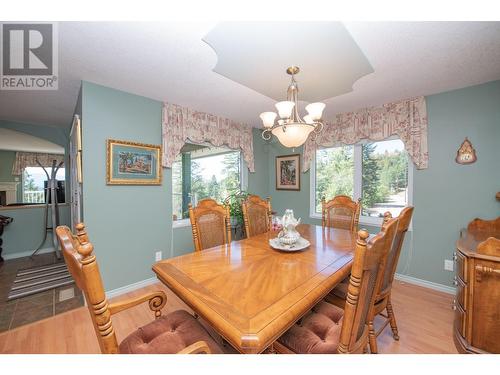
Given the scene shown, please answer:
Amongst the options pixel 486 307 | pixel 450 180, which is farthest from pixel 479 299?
pixel 450 180

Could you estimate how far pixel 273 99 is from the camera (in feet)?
8.69

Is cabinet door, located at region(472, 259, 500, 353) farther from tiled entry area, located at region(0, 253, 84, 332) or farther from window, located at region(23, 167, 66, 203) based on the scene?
window, located at region(23, 167, 66, 203)

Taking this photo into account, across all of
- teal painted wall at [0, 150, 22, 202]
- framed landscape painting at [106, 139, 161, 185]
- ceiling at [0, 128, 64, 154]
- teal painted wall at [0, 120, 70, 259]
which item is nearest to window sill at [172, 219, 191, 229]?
framed landscape painting at [106, 139, 161, 185]

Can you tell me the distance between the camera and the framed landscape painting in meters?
2.37

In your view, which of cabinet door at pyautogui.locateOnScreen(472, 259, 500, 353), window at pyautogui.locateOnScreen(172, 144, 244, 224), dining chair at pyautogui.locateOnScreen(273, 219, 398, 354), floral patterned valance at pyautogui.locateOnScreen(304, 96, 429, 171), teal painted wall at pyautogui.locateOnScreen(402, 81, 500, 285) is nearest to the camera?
dining chair at pyautogui.locateOnScreen(273, 219, 398, 354)

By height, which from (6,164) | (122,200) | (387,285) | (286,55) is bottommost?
(387,285)

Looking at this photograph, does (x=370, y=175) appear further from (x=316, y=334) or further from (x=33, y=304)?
(x=33, y=304)

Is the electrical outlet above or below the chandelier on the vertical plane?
below

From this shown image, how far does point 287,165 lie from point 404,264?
232 centimetres

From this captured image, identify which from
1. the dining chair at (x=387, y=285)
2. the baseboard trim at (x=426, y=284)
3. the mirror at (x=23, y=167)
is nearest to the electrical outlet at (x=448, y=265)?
the baseboard trim at (x=426, y=284)

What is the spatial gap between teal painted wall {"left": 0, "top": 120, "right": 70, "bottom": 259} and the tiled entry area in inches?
37.7

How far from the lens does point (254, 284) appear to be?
109 cm

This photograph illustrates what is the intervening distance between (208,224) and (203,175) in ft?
5.59
